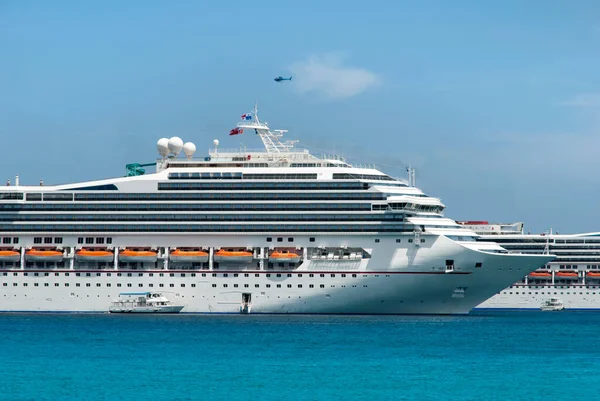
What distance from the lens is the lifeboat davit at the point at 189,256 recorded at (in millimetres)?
80875

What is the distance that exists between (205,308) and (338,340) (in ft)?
59.8

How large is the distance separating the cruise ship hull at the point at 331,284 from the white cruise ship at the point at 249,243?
0.22ft

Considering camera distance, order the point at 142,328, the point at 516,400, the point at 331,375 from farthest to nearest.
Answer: the point at 142,328
the point at 331,375
the point at 516,400

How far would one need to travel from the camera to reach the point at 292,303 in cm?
7938

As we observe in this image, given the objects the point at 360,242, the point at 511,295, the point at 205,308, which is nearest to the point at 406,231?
the point at 360,242

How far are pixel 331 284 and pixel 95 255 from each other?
16.4 meters

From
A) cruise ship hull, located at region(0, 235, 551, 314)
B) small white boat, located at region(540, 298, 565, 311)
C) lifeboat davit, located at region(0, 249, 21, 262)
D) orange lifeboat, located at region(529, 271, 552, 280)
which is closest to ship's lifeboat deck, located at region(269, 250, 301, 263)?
cruise ship hull, located at region(0, 235, 551, 314)

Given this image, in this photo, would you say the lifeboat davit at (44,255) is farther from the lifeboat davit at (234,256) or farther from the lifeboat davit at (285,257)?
the lifeboat davit at (285,257)

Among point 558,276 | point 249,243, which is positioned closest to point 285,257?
point 249,243

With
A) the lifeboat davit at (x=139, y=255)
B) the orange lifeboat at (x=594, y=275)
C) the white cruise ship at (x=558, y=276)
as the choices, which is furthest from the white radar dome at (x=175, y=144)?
the orange lifeboat at (x=594, y=275)

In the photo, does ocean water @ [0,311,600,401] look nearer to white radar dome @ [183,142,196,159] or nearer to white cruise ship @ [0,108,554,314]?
white cruise ship @ [0,108,554,314]

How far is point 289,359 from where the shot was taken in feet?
184

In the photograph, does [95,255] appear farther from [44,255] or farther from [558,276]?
[558,276]

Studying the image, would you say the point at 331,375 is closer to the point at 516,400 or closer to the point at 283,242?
the point at 516,400
